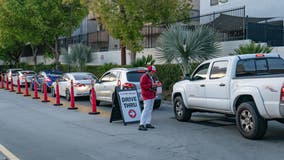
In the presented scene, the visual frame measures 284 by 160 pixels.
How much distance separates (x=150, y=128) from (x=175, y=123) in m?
1.22

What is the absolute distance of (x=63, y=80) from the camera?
71.6ft

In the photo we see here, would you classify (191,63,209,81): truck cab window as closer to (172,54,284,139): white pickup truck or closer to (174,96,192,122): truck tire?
(172,54,284,139): white pickup truck

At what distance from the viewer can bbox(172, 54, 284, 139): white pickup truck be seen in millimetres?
8805

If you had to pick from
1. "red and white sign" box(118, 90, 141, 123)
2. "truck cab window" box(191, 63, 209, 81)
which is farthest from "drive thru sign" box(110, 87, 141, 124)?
"truck cab window" box(191, 63, 209, 81)

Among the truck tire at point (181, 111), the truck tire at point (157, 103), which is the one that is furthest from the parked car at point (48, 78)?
the truck tire at point (181, 111)

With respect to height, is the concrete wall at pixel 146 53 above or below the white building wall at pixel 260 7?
below

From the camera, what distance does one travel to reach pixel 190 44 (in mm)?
19594

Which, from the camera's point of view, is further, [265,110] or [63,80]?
[63,80]

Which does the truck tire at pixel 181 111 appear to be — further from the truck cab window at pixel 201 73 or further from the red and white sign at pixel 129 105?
the red and white sign at pixel 129 105

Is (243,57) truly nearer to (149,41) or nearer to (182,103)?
(182,103)

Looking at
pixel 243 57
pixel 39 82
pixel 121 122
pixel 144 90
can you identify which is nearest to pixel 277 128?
pixel 243 57

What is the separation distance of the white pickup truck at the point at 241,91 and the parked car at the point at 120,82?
10.1ft

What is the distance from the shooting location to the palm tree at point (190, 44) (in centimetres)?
1956

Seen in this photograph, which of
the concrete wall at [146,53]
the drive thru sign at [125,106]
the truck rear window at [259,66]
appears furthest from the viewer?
the concrete wall at [146,53]
